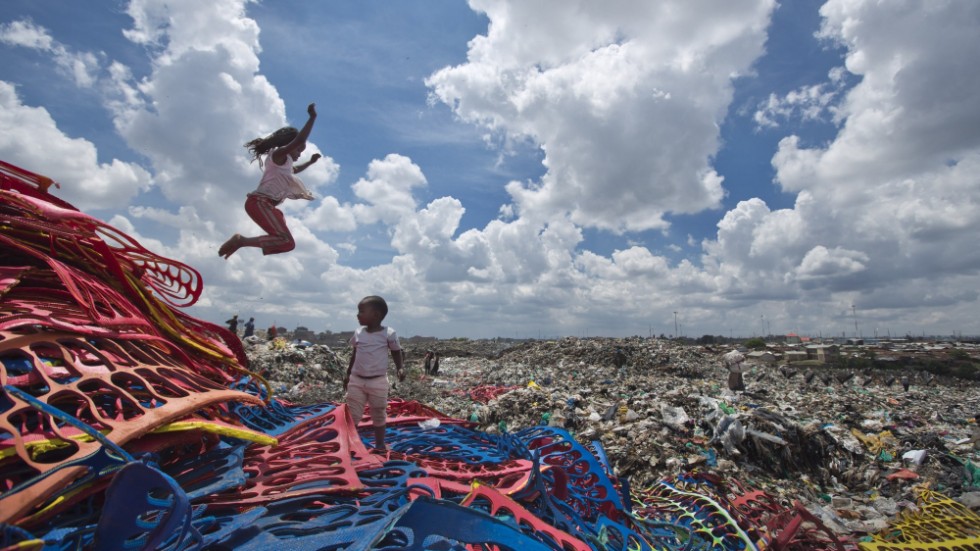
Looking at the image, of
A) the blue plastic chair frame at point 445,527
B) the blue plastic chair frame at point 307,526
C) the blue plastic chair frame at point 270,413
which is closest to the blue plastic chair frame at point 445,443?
the blue plastic chair frame at point 270,413

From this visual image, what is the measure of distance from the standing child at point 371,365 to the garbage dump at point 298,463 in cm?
16

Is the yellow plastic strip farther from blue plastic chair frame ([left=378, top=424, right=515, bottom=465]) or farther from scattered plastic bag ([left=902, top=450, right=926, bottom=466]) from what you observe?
scattered plastic bag ([left=902, top=450, right=926, bottom=466])

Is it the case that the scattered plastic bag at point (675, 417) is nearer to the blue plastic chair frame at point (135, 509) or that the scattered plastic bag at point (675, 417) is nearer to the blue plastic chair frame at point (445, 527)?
the blue plastic chair frame at point (445, 527)

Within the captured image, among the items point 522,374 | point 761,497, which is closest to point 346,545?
point 761,497

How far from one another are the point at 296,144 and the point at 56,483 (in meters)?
2.57

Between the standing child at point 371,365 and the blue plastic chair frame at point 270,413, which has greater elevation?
the standing child at point 371,365

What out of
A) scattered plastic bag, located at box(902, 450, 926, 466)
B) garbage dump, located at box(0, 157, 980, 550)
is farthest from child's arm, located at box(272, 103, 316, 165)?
scattered plastic bag, located at box(902, 450, 926, 466)

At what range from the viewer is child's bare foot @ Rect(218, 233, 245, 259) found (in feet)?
11.1

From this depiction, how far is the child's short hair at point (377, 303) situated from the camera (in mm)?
3408

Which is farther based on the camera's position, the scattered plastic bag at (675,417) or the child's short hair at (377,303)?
the scattered plastic bag at (675,417)

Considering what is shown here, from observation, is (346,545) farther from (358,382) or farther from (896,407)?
(896,407)

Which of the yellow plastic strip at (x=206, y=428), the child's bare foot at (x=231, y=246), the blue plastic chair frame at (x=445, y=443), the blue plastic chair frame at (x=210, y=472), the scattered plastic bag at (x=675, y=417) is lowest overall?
the scattered plastic bag at (x=675, y=417)

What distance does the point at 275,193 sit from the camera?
11.3ft

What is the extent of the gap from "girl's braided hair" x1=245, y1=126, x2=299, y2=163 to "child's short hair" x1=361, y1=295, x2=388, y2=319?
1.31 metres
